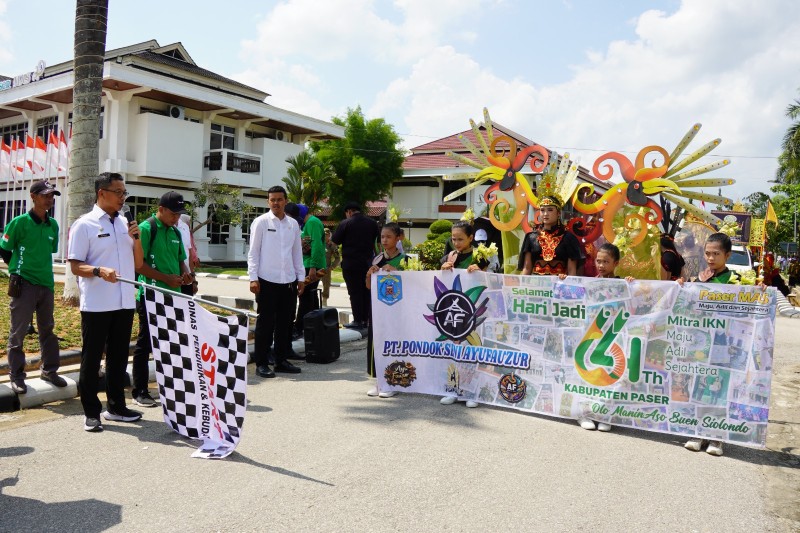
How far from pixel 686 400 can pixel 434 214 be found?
39909 mm

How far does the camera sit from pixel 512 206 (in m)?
7.71

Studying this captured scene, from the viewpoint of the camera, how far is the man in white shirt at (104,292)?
5.07 metres

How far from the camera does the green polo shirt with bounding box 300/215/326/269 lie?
9.06m

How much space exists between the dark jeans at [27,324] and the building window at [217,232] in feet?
81.1

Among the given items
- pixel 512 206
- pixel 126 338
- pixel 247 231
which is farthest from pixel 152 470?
pixel 247 231

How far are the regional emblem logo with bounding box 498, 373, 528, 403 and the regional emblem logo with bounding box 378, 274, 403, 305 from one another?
138 cm

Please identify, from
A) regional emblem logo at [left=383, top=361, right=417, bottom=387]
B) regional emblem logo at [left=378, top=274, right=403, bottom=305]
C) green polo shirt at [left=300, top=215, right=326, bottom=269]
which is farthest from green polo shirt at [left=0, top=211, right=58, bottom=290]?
green polo shirt at [left=300, top=215, right=326, bottom=269]

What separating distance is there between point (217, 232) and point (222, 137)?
4.61 meters

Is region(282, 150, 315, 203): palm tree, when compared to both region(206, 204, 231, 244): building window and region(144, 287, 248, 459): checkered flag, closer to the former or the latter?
region(206, 204, 231, 244): building window

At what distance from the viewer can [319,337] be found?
8125mm

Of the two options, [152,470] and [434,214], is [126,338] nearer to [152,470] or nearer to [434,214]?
[152,470]

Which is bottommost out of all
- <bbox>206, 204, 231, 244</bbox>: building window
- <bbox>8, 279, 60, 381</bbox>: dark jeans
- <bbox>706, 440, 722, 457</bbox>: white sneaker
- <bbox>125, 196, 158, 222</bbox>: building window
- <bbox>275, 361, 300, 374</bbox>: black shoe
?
<bbox>706, 440, 722, 457</bbox>: white sneaker

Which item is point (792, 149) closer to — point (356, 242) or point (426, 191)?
→ point (426, 191)

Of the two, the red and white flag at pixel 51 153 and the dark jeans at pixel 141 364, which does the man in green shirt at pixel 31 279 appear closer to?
the dark jeans at pixel 141 364
